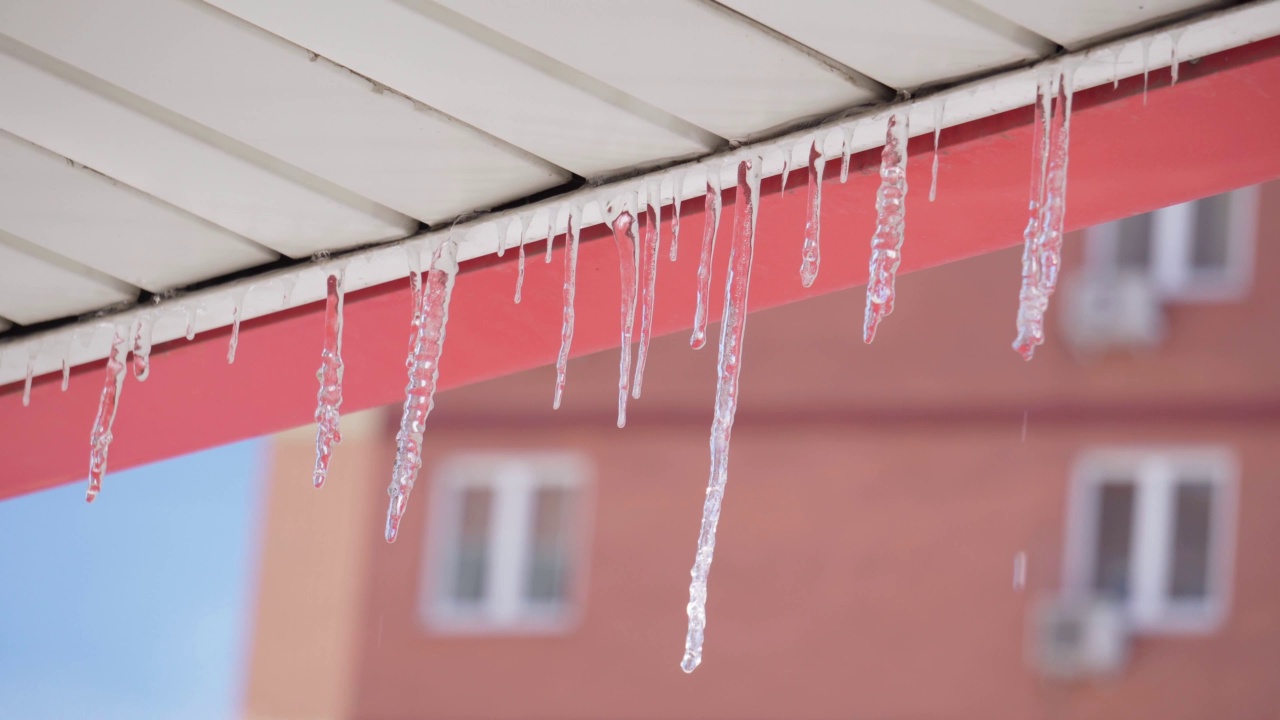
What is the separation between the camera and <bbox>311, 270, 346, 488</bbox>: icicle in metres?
2.57

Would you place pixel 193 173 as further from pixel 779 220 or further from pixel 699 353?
pixel 699 353

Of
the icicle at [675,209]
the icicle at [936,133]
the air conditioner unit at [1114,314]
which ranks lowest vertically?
the icicle at [675,209]

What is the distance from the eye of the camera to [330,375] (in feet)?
8.91

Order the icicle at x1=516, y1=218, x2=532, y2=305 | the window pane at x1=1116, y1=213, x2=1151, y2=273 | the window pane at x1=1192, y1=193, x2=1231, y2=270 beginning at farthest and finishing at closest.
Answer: the window pane at x1=1116, y1=213, x2=1151, y2=273
the window pane at x1=1192, y1=193, x2=1231, y2=270
the icicle at x1=516, y1=218, x2=532, y2=305

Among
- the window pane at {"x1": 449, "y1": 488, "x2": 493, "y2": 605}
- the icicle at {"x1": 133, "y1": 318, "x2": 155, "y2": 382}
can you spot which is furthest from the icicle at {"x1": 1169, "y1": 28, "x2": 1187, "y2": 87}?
the window pane at {"x1": 449, "y1": 488, "x2": 493, "y2": 605}

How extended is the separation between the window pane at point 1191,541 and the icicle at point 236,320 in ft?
33.9

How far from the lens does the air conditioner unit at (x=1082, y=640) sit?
37.6ft

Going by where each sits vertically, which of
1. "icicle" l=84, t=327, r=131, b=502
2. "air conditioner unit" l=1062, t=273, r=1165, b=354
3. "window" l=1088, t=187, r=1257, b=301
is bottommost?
"icicle" l=84, t=327, r=131, b=502

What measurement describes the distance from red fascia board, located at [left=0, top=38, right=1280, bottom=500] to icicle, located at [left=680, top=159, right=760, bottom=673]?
0.07 ft

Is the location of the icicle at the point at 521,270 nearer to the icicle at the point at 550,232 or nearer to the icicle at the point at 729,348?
the icicle at the point at 550,232

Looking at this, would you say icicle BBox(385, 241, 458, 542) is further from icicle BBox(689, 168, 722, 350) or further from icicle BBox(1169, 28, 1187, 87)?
icicle BBox(1169, 28, 1187, 87)

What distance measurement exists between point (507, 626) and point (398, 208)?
38.3 ft

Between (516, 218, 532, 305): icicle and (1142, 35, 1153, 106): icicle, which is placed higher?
(1142, 35, 1153, 106): icicle

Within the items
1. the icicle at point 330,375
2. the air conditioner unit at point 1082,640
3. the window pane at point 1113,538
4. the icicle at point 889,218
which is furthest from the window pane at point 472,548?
the icicle at point 889,218
